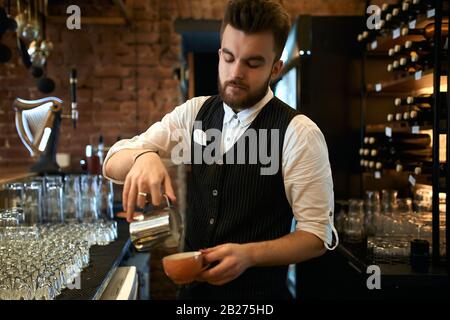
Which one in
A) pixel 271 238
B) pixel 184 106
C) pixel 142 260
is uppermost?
pixel 184 106

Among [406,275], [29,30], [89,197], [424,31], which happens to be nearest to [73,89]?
[89,197]

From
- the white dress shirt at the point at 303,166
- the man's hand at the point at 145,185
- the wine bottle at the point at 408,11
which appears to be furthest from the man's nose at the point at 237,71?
the wine bottle at the point at 408,11

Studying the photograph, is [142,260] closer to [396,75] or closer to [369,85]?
[369,85]

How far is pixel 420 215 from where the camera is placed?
7.02 feet

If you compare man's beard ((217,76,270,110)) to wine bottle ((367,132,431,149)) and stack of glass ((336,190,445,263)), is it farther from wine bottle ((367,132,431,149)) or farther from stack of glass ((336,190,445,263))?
wine bottle ((367,132,431,149))

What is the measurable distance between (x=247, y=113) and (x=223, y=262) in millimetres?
300

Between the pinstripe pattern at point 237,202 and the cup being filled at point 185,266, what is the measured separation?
19 cm

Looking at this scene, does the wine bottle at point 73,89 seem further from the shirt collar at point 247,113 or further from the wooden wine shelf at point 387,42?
the wooden wine shelf at point 387,42

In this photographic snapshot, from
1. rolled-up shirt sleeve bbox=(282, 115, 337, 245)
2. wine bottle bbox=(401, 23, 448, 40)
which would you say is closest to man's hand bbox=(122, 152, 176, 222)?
rolled-up shirt sleeve bbox=(282, 115, 337, 245)

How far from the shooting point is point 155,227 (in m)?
0.94

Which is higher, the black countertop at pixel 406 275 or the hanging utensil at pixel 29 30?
the hanging utensil at pixel 29 30

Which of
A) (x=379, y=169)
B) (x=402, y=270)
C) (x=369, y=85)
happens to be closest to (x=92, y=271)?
(x=402, y=270)

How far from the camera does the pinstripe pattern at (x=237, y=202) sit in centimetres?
102
